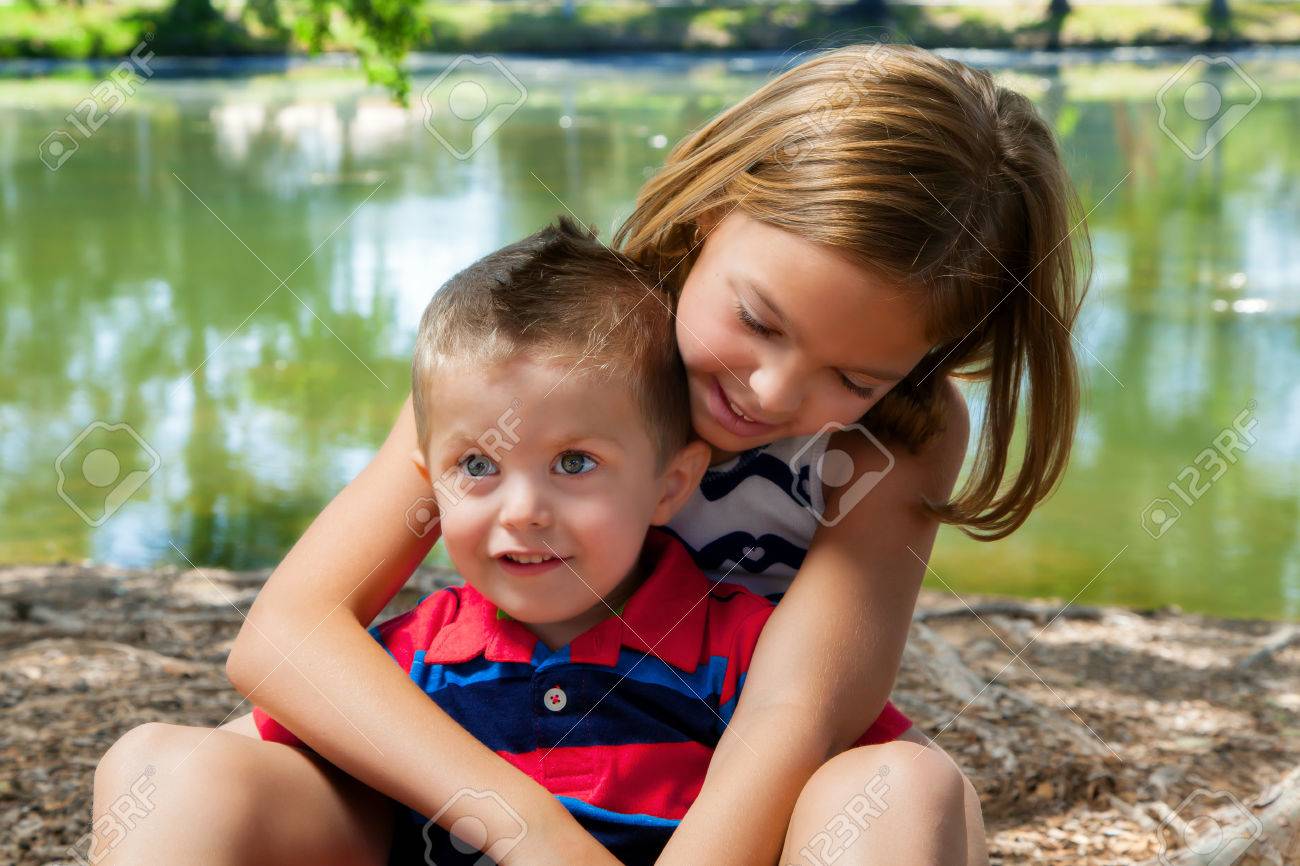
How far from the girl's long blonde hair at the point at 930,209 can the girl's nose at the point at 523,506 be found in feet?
1.36

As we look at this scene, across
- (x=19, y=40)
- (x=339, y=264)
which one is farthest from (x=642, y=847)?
(x=19, y=40)

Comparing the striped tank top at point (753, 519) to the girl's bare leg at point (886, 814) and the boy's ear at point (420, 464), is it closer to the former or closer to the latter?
the boy's ear at point (420, 464)

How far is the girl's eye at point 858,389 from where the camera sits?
1.78 m

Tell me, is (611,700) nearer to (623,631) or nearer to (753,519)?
(623,631)

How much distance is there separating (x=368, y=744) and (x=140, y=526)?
10.2 ft

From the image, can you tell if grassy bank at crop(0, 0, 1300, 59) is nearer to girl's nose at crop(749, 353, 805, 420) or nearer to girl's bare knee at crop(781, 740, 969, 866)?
girl's nose at crop(749, 353, 805, 420)

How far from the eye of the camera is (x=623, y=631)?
1726 millimetres

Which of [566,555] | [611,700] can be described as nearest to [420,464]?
[566,555]

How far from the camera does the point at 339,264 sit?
25.9 feet

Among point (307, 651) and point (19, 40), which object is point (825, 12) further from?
point (307, 651)

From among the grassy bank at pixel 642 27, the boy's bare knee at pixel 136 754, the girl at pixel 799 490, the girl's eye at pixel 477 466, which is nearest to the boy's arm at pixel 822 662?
the girl at pixel 799 490

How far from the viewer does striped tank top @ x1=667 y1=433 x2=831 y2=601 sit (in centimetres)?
195

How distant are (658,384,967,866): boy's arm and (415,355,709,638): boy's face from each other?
238 mm

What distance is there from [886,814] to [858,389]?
0.57 metres
